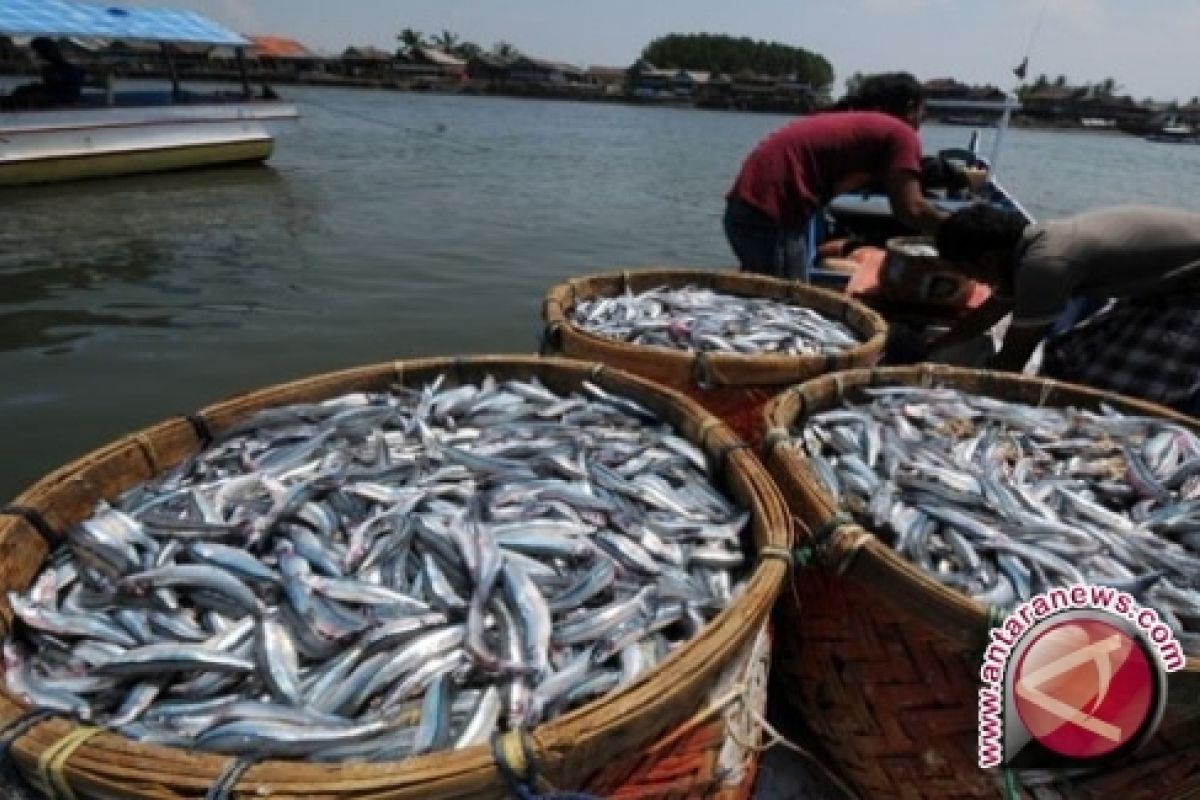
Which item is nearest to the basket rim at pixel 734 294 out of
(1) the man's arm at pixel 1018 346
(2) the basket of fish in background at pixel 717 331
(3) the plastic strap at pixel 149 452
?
(2) the basket of fish in background at pixel 717 331

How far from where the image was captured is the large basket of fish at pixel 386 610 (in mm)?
1503

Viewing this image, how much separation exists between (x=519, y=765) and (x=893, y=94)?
5.75 meters

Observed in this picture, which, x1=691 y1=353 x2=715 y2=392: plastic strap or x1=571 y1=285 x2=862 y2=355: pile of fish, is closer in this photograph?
x1=691 y1=353 x2=715 y2=392: plastic strap

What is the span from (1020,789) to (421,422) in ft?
7.31

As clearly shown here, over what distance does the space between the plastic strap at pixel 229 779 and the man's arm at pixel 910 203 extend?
4952 mm

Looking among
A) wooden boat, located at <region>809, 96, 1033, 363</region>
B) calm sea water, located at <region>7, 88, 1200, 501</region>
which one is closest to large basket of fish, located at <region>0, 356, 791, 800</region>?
wooden boat, located at <region>809, 96, 1033, 363</region>

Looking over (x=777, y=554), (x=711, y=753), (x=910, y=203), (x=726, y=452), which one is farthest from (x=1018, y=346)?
(x=711, y=753)

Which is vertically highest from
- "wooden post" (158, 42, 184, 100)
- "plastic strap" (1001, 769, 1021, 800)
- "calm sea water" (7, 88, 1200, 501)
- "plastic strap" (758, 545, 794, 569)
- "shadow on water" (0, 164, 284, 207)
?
"wooden post" (158, 42, 184, 100)

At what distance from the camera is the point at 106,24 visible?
17484 mm

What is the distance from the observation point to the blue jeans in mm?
5703

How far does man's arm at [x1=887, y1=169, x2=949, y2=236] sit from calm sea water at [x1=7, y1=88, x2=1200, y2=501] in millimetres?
5605

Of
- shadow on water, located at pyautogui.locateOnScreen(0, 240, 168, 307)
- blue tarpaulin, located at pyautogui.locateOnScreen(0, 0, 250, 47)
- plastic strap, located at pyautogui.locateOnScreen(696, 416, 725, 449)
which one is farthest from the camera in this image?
blue tarpaulin, located at pyautogui.locateOnScreen(0, 0, 250, 47)

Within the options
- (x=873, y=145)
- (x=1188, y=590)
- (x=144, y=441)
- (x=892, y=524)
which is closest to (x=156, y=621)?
(x=144, y=441)

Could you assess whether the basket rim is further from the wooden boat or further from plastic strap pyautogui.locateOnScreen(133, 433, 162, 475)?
plastic strap pyautogui.locateOnScreen(133, 433, 162, 475)
